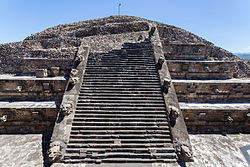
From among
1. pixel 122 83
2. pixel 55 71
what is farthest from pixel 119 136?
pixel 55 71

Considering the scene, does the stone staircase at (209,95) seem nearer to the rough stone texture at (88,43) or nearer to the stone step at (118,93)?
the stone step at (118,93)

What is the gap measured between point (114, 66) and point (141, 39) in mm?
5409

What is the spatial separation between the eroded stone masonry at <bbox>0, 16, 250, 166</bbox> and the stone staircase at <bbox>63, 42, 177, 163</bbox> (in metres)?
0.05

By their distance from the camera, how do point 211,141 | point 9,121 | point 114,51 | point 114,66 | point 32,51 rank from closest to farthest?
point 211,141 → point 9,121 → point 114,66 → point 114,51 → point 32,51

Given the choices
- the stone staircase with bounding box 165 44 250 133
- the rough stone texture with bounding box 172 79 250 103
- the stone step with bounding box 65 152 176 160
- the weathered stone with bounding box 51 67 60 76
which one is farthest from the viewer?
the weathered stone with bounding box 51 67 60 76

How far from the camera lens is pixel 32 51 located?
13156mm

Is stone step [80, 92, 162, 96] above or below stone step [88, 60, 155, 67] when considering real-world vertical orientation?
below

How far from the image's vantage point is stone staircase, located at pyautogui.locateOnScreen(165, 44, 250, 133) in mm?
8094

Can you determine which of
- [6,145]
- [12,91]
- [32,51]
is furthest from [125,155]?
[32,51]

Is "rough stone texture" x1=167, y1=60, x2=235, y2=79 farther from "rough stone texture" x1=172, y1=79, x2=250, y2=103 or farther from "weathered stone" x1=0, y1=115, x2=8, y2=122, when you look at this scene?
"weathered stone" x1=0, y1=115, x2=8, y2=122

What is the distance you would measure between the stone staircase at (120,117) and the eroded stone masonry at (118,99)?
0.05m

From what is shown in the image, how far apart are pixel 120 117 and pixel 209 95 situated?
7482 millimetres

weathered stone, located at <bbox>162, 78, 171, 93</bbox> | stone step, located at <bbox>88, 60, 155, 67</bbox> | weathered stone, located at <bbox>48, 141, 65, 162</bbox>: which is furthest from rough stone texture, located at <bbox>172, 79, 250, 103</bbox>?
weathered stone, located at <bbox>48, 141, 65, 162</bbox>

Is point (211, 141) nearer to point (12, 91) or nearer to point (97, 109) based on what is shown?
point (97, 109)
